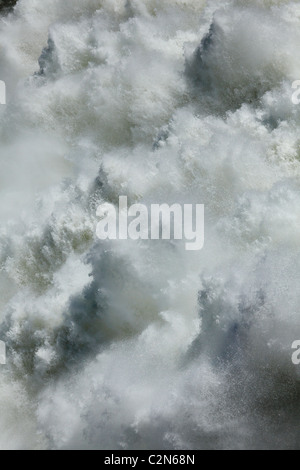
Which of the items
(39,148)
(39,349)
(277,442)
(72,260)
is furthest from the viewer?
(39,148)

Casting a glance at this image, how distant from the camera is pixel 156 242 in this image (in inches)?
185

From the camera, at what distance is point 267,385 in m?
3.77

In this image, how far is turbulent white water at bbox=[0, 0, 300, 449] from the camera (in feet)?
12.6

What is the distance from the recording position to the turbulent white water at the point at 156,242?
12.6 feet

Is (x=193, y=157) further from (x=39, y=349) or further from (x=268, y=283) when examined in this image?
(x=39, y=349)

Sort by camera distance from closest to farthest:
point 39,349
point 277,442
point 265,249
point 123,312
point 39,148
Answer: point 277,442 < point 265,249 < point 123,312 < point 39,349 < point 39,148

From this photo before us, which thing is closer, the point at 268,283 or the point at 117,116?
the point at 268,283

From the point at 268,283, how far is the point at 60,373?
2.10 metres

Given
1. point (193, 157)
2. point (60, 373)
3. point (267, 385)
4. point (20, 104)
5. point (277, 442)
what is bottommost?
point (277, 442)

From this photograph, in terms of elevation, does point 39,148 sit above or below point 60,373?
above

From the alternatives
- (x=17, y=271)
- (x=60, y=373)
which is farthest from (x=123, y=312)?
(x=17, y=271)

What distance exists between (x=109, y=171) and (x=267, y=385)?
2.82 metres

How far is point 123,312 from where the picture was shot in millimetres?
4793

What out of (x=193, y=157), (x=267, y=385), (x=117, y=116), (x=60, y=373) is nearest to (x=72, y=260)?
(x=60, y=373)
